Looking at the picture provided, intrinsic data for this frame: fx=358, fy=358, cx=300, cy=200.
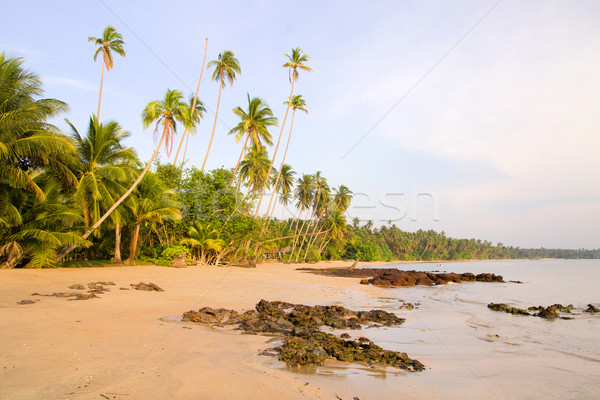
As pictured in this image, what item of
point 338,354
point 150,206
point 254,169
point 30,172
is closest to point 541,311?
point 338,354

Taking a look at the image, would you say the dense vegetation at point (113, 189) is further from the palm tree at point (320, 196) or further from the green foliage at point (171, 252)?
the palm tree at point (320, 196)

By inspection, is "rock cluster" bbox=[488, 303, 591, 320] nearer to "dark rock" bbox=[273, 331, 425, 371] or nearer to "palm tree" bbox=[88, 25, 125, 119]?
"dark rock" bbox=[273, 331, 425, 371]

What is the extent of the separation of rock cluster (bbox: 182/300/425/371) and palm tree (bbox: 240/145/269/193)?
2676 centimetres

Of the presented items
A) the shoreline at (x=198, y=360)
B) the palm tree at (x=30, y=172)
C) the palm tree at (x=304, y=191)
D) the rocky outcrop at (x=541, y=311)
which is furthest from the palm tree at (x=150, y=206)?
the palm tree at (x=304, y=191)

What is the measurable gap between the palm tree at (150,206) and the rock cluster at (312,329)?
42.7 feet

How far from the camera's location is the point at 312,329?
6594 mm

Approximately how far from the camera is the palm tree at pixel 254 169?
35.4 metres

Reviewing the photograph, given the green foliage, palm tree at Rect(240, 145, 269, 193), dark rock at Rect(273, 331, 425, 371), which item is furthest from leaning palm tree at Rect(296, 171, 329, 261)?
dark rock at Rect(273, 331, 425, 371)

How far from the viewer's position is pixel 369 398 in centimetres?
375

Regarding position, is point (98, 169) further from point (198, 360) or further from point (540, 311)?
point (540, 311)

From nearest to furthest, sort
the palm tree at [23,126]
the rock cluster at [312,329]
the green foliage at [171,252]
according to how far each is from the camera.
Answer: the rock cluster at [312,329] < the palm tree at [23,126] < the green foliage at [171,252]

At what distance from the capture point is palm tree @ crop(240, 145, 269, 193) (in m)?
35.4

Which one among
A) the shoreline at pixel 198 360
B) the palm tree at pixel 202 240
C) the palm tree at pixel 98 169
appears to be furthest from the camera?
the palm tree at pixel 202 240

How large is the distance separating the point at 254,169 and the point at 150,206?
54.2 ft
